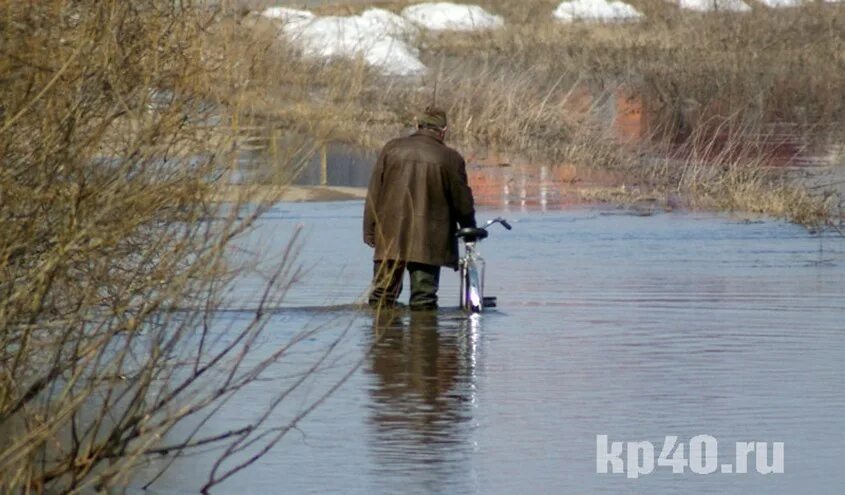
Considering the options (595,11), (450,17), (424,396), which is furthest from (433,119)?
(595,11)

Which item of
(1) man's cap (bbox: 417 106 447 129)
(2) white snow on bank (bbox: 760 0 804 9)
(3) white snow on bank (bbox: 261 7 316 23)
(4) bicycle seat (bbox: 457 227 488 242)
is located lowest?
(4) bicycle seat (bbox: 457 227 488 242)

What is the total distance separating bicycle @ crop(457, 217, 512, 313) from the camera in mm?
14195

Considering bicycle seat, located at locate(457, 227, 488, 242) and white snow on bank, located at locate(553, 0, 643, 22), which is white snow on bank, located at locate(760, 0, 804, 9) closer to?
white snow on bank, located at locate(553, 0, 643, 22)

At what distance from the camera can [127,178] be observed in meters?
7.47

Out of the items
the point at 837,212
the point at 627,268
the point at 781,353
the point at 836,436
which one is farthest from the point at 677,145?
the point at 836,436

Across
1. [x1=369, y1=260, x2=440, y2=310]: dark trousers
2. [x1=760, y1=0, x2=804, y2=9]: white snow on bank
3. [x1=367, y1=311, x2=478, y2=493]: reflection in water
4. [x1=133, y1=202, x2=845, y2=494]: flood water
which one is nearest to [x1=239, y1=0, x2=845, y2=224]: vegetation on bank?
[x1=760, y1=0, x2=804, y2=9]: white snow on bank

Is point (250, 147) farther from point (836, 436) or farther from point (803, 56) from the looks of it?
point (803, 56)

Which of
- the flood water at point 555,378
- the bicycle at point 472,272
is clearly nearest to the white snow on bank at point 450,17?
the flood water at point 555,378

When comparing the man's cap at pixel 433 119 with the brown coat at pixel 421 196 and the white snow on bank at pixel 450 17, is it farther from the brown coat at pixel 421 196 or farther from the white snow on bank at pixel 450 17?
the white snow on bank at pixel 450 17

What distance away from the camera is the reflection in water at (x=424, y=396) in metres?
9.11

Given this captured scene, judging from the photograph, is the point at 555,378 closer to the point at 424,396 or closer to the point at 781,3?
the point at 424,396

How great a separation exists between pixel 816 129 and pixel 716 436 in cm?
2889

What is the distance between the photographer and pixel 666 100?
40.0m

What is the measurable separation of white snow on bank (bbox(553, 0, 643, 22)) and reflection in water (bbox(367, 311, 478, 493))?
54.5 m
